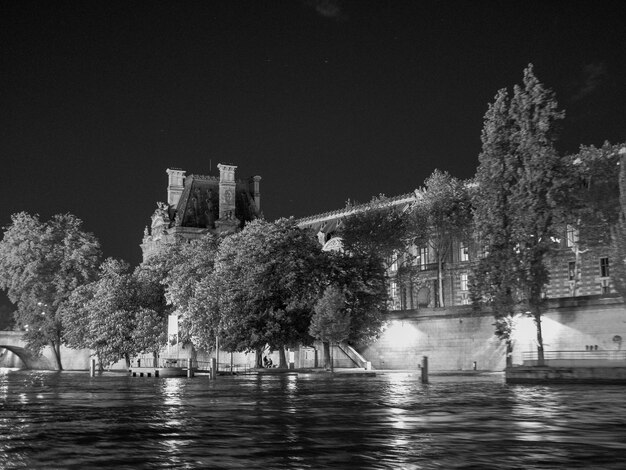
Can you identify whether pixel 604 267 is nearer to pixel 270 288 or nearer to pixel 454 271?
pixel 454 271

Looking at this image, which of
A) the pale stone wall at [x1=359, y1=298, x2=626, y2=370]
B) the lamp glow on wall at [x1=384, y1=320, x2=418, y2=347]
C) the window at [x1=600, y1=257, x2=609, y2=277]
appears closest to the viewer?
the pale stone wall at [x1=359, y1=298, x2=626, y2=370]

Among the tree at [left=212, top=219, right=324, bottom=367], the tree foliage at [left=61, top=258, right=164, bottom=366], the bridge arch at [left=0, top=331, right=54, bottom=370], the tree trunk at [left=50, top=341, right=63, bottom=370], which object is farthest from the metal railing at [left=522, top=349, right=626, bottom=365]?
the bridge arch at [left=0, top=331, right=54, bottom=370]

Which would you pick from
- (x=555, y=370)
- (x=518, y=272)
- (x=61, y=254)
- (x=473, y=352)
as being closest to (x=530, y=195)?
(x=518, y=272)

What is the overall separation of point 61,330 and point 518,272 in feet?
202

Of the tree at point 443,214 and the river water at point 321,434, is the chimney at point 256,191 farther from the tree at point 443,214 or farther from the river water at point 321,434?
the river water at point 321,434

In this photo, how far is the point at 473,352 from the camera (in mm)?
67188

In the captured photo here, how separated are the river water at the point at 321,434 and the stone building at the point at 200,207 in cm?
9520

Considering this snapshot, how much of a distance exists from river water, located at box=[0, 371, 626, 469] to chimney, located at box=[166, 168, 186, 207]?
10230 cm

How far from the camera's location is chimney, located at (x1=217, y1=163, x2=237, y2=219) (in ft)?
413

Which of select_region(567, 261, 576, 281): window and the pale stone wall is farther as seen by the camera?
select_region(567, 261, 576, 281): window

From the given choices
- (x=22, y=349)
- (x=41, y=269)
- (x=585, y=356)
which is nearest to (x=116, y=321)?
(x=41, y=269)

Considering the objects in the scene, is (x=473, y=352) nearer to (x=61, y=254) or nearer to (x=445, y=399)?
(x=445, y=399)

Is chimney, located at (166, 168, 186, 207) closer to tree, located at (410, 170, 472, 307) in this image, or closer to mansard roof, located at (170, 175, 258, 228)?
mansard roof, located at (170, 175, 258, 228)

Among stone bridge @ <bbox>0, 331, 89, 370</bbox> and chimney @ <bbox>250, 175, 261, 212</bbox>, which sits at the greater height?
chimney @ <bbox>250, 175, 261, 212</bbox>
